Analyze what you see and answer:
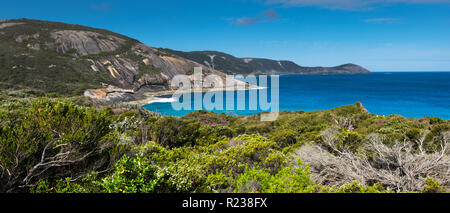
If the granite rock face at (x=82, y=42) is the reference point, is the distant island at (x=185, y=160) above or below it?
below

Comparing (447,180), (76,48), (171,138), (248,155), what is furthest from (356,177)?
(76,48)

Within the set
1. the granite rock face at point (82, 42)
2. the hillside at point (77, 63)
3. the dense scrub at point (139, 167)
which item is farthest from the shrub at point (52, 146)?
the granite rock face at point (82, 42)

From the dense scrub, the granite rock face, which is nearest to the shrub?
the dense scrub

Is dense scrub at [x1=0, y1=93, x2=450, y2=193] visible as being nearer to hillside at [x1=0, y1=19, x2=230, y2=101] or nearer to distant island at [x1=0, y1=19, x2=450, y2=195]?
distant island at [x1=0, y1=19, x2=450, y2=195]

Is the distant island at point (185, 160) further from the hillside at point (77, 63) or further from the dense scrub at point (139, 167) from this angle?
the hillside at point (77, 63)

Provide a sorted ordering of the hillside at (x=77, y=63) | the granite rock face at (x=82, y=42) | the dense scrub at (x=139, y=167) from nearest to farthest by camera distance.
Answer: the dense scrub at (x=139, y=167), the hillside at (x=77, y=63), the granite rock face at (x=82, y=42)

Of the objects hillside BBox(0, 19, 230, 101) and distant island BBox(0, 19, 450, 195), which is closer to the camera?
distant island BBox(0, 19, 450, 195)

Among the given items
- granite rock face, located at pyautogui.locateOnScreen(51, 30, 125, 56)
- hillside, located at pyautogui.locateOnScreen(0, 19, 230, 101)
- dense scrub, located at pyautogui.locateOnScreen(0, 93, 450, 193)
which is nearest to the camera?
dense scrub, located at pyautogui.locateOnScreen(0, 93, 450, 193)

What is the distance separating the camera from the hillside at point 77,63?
58.8 metres

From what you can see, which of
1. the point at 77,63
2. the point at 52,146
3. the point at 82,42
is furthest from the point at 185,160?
the point at 82,42

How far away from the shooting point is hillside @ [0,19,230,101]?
58750 mm
